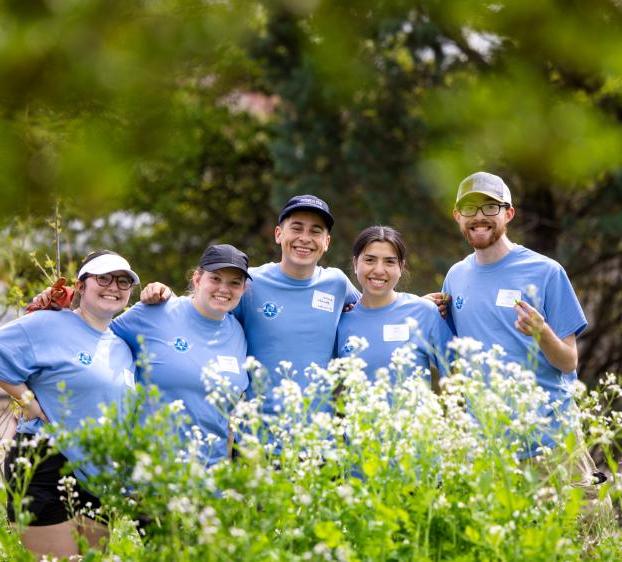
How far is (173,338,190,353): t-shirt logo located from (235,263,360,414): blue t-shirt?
1.38 ft

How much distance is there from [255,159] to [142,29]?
9.24 meters

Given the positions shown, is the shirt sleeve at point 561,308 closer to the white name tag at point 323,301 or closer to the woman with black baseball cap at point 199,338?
the white name tag at point 323,301

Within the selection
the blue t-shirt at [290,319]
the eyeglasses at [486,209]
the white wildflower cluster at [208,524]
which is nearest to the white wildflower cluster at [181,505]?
the white wildflower cluster at [208,524]

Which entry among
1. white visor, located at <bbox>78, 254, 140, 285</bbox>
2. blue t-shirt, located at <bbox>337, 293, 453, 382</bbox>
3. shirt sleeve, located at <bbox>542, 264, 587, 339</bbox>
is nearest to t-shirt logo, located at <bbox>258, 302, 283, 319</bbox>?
blue t-shirt, located at <bbox>337, 293, 453, 382</bbox>

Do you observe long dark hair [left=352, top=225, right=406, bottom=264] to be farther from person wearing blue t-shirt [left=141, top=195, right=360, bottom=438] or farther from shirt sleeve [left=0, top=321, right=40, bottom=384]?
shirt sleeve [left=0, top=321, right=40, bottom=384]

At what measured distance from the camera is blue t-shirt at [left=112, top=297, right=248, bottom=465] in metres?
4.77

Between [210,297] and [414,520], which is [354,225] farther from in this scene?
[414,520]

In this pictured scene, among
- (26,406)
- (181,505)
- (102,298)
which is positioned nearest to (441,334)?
(102,298)

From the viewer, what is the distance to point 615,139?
313 inches

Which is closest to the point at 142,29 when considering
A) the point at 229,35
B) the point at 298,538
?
the point at 298,538

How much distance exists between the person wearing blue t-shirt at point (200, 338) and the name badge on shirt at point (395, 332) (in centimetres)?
72

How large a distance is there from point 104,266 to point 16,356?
1.94 ft

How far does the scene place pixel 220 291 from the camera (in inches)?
195

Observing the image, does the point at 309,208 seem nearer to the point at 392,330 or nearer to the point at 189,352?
the point at 392,330
